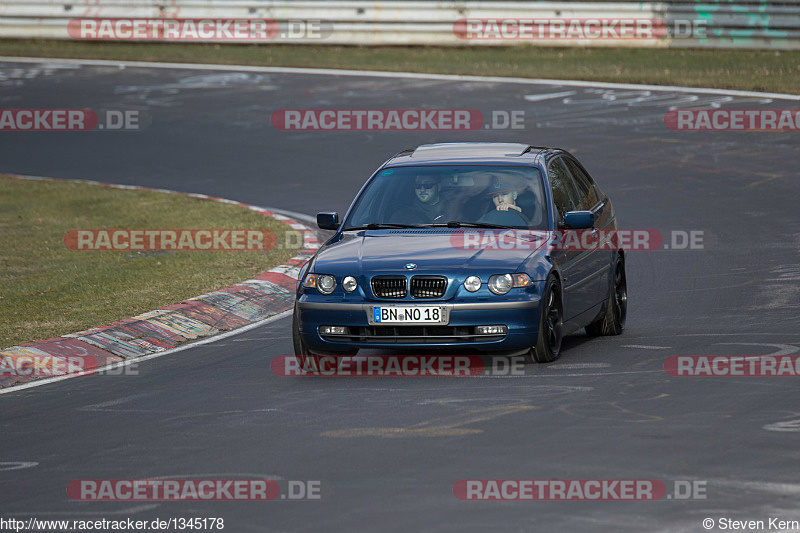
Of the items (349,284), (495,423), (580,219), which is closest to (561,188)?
(580,219)

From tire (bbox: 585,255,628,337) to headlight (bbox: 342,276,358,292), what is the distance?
2370mm

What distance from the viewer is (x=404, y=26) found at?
33.2m

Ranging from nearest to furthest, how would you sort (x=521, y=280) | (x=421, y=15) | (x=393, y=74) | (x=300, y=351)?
(x=521, y=280) → (x=300, y=351) → (x=393, y=74) → (x=421, y=15)

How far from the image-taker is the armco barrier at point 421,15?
3034 cm

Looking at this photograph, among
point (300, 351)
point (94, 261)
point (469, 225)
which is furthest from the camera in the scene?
point (94, 261)

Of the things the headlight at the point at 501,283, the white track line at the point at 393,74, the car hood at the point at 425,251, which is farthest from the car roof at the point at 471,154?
the white track line at the point at 393,74

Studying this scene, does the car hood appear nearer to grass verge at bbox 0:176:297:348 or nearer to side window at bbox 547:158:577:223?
side window at bbox 547:158:577:223

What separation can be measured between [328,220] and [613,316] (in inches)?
92.2

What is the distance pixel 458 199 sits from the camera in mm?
10469

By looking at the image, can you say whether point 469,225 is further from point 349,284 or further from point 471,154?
point 349,284

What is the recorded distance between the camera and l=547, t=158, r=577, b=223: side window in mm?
10625

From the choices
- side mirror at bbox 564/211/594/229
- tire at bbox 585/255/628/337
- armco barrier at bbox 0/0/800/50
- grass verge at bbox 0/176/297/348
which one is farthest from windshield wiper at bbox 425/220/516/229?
armco barrier at bbox 0/0/800/50

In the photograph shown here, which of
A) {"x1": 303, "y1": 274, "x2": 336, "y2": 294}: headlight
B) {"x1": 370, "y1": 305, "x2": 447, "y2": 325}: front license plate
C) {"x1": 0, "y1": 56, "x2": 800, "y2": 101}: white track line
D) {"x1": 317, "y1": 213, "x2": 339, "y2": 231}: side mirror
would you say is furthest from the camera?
{"x1": 0, "y1": 56, "x2": 800, "y2": 101}: white track line

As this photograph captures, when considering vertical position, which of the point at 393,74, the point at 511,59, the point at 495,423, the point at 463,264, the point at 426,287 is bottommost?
the point at 495,423
